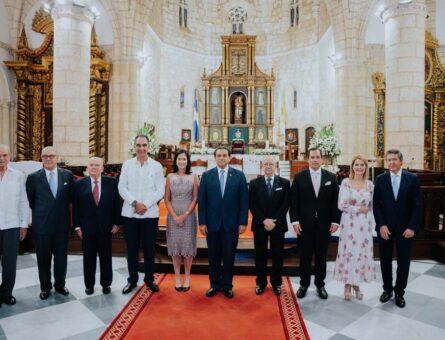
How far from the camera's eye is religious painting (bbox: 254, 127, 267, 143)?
1928 cm

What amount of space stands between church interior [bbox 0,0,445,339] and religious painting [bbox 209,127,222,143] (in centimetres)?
6

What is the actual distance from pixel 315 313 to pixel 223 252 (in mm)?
1169

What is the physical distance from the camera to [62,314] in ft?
11.2

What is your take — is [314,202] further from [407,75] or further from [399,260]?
[407,75]

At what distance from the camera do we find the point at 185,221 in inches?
157

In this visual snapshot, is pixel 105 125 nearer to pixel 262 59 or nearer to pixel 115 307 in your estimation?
pixel 115 307

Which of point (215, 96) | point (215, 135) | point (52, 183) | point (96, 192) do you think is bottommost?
point (96, 192)

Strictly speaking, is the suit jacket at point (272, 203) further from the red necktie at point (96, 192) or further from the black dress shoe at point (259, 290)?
the red necktie at point (96, 192)

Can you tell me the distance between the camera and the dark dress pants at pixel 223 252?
3.92 meters

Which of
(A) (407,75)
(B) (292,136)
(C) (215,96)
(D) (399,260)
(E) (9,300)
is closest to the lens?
(E) (9,300)

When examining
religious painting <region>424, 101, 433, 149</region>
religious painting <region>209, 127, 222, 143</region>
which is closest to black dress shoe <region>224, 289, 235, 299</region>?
religious painting <region>424, 101, 433, 149</region>

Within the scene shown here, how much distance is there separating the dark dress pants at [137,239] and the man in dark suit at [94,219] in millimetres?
226

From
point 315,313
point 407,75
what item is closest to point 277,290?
point 315,313

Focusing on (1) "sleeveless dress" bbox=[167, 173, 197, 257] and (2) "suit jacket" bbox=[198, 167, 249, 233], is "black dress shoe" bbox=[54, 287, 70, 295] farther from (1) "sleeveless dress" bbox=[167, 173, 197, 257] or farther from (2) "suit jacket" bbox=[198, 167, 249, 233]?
(2) "suit jacket" bbox=[198, 167, 249, 233]
